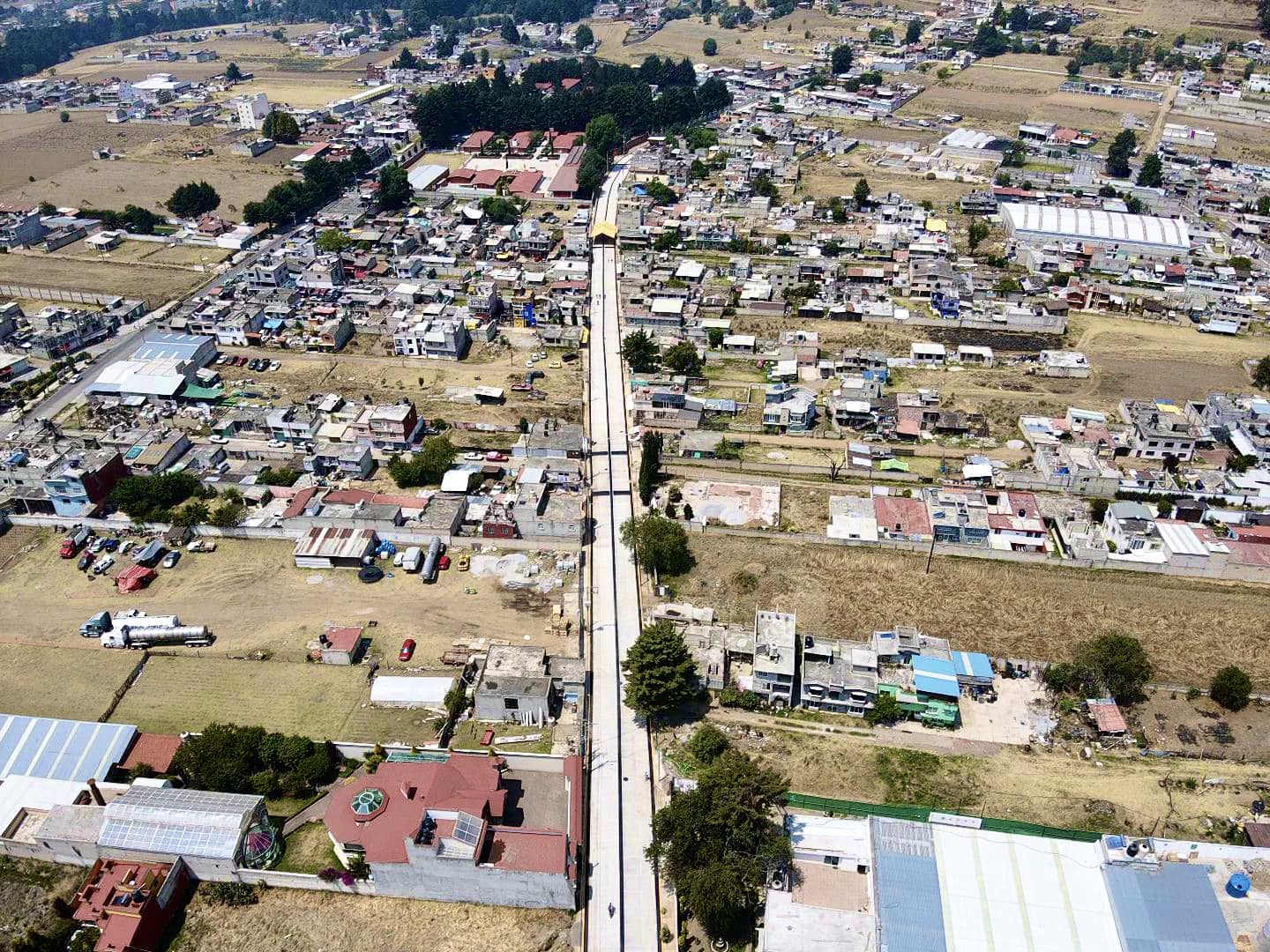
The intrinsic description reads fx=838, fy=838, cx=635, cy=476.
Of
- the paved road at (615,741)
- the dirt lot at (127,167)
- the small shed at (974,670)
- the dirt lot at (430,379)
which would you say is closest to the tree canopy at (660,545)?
the paved road at (615,741)

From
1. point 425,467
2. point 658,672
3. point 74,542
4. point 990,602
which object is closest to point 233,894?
point 658,672

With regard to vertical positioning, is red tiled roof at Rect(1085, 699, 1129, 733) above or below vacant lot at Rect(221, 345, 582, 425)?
above

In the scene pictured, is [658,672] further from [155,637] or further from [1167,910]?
[155,637]

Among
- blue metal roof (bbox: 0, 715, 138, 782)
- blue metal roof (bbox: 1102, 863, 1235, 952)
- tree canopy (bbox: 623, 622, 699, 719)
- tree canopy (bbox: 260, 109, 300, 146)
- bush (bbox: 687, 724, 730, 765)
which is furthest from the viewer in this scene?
tree canopy (bbox: 260, 109, 300, 146)

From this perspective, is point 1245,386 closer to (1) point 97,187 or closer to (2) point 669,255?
(2) point 669,255

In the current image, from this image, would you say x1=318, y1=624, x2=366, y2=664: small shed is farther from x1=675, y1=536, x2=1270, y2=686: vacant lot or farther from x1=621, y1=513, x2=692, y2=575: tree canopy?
x1=675, y1=536, x2=1270, y2=686: vacant lot

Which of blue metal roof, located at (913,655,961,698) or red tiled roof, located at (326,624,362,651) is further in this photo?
red tiled roof, located at (326,624,362,651)

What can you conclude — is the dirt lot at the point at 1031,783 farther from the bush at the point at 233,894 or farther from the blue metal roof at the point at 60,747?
the blue metal roof at the point at 60,747

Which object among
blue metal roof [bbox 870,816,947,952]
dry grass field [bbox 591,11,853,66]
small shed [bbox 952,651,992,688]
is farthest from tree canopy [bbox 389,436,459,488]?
dry grass field [bbox 591,11,853,66]
